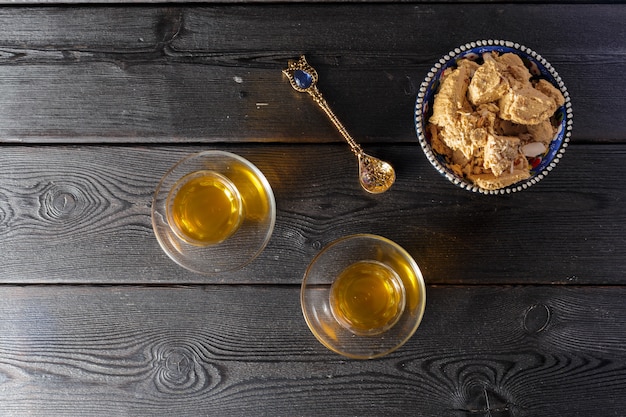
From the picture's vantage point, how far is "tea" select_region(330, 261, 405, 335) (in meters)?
0.80

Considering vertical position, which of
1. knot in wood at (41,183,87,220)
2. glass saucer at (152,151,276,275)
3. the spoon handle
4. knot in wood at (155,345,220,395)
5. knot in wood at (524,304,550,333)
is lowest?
knot in wood at (155,345,220,395)

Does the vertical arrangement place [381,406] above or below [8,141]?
below

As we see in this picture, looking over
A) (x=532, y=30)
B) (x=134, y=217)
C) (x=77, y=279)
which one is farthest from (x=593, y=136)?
(x=77, y=279)

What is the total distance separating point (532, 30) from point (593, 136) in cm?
21

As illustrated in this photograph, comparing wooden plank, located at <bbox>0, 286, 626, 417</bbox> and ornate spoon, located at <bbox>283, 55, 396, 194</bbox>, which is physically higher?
ornate spoon, located at <bbox>283, 55, 396, 194</bbox>

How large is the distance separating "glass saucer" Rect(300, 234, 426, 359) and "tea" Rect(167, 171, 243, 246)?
0.52 ft

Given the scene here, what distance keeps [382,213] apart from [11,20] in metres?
0.73

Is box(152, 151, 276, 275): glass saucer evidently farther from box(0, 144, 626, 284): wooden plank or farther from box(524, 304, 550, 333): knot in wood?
box(524, 304, 550, 333): knot in wood

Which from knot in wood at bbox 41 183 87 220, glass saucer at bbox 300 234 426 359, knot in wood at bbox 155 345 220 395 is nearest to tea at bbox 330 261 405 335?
glass saucer at bbox 300 234 426 359

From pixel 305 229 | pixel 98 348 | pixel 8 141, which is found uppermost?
pixel 8 141

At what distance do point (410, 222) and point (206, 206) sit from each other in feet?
1.13

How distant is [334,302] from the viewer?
0.80 m

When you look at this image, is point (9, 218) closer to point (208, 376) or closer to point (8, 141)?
point (8, 141)

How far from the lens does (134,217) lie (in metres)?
0.87
